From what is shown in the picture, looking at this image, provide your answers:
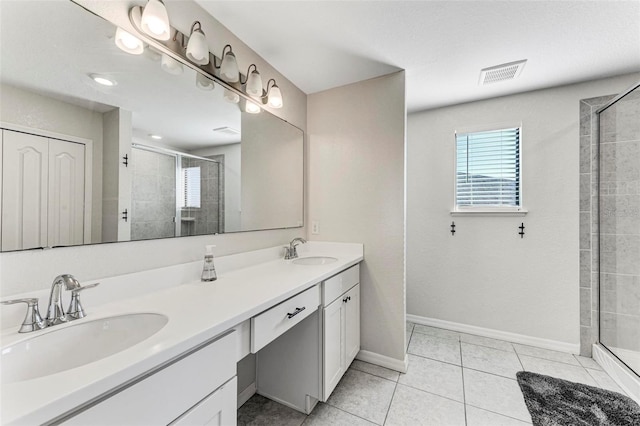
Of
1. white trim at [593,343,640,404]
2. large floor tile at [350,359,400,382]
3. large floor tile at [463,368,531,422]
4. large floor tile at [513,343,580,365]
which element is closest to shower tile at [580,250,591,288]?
white trim at [593,343,640,404]

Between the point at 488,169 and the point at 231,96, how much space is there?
2.40 m

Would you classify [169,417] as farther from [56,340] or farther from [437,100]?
[437,100]

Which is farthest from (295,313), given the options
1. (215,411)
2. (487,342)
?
(487,342)

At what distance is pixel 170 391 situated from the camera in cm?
68

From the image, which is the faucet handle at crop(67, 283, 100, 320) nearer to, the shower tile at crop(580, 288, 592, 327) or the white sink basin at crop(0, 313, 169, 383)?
the white sink basin at crop(0, 313, 169, 383)

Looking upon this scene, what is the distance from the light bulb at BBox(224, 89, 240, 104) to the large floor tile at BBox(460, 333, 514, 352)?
278 centimetres

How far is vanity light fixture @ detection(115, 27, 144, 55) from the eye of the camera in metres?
1.04

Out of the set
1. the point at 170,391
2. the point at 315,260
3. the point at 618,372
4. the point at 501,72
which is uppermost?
the point at 501,72

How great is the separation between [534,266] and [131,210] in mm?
3011

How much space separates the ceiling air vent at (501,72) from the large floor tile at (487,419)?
7.63ft

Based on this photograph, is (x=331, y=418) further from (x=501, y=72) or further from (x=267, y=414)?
(x=501, y=72)

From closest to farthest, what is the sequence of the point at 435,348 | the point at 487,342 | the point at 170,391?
the point at 170,391 → the point at 435,348 → the point at 487,342

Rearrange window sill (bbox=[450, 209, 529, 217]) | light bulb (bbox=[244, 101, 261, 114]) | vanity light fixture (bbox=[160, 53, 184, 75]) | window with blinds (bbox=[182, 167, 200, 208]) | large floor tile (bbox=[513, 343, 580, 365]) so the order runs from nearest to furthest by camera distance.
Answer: vanity light fixture (bbox=[160, 53, 184, 75]) < window with blinds (bbox=[182, 167, 200, 208]) < light bulb (bbox=[244, 101, 261, 114]) < large floor tile (bbox=[513, 343, 580, 365]) < window sill (bbox=[450, 209, 529, 217])

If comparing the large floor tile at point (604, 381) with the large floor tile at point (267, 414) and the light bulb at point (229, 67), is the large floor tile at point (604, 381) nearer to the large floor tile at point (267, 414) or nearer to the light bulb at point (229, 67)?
the large floor tile at point (267, 414)
